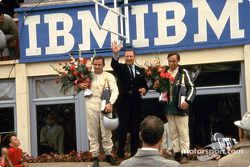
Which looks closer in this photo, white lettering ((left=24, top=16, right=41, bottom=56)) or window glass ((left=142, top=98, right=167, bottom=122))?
window glass ((left=142, top=98, right=167, bottom=122))

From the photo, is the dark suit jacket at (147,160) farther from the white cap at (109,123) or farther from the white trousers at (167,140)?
the white trousers at (167,140)

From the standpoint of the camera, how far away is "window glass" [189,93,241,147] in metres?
13.2

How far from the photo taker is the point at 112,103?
11.2 meters

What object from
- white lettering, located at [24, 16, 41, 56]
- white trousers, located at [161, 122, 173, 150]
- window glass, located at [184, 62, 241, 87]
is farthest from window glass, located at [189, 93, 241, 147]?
white lettering, located at [24, 16, 41, 56]

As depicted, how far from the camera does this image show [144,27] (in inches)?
532

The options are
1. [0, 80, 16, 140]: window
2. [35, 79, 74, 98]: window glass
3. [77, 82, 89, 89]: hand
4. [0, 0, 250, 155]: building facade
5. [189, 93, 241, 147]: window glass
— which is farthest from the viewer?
[0, 80, 16, 140]: window

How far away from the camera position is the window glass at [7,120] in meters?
14.6

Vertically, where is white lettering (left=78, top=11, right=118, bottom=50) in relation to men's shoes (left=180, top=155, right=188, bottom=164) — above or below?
above

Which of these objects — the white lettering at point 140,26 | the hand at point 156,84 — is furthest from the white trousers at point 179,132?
the white lettering at point 140,26

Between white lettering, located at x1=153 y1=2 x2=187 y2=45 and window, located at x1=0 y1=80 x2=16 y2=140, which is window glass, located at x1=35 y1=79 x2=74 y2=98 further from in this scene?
white lettering, located at x1=153 y1=2 x2=187 y2=45

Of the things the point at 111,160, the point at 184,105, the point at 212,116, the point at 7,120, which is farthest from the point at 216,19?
the point at 7,120

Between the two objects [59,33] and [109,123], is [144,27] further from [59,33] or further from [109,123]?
[109,123]

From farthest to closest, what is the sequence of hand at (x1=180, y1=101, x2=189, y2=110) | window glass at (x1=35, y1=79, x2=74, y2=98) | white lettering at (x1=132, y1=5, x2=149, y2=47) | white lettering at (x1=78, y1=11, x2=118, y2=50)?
window glass at (x1=35, y1=79, x2=74, y2=98)
white lettering at (x1=78, y1=11, x2=118, y2=50)
white lettering at (x1=132, y1=5, x2=149, y2=47)
hand at (x1=180, y1=101, x2=189, y2=110)

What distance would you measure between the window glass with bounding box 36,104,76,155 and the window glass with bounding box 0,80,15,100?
645 mm
